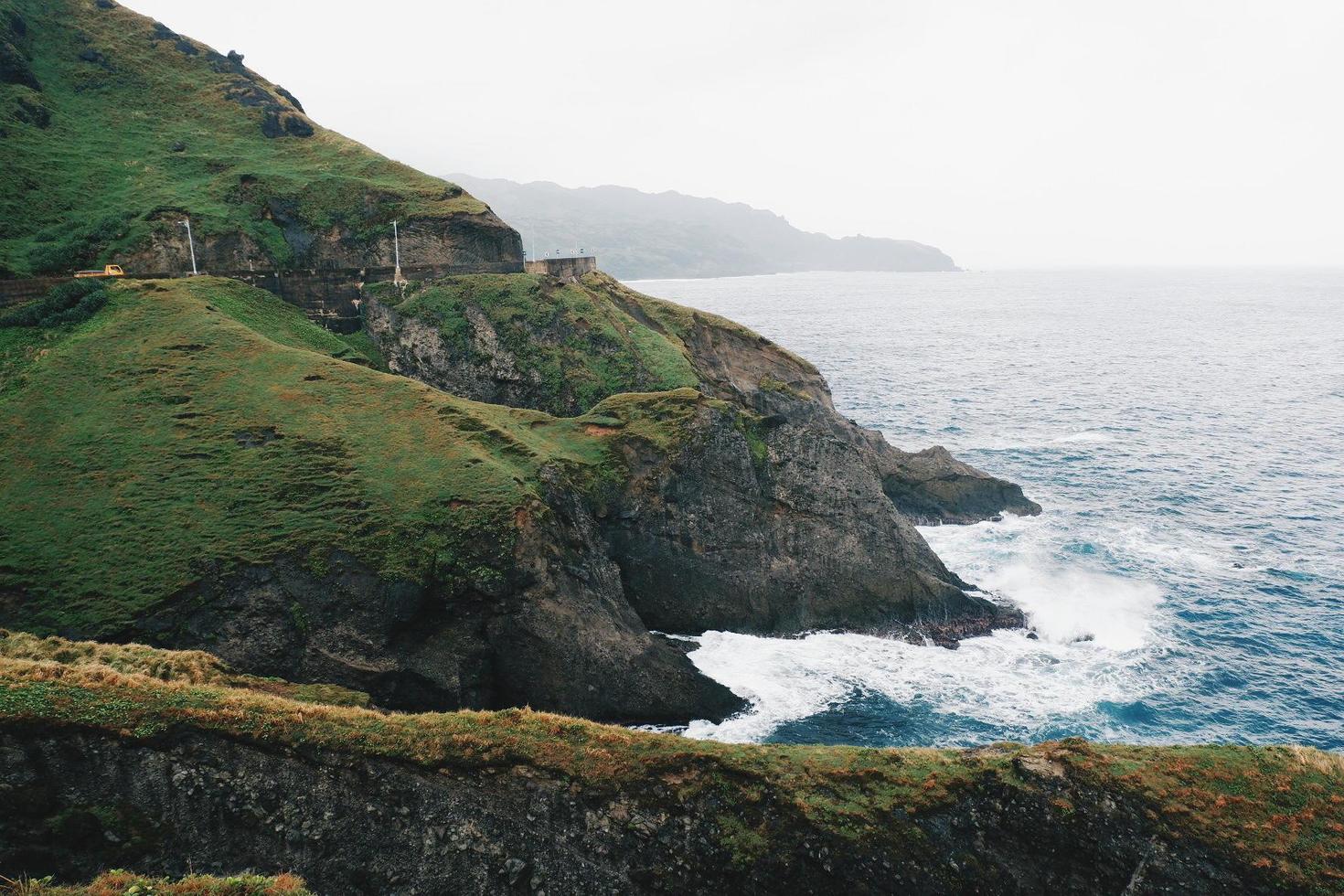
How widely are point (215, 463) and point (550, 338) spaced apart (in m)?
24.7

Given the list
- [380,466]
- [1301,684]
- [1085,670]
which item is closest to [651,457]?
[380,466]

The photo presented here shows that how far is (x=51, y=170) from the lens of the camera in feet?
163

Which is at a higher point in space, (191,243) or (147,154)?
(147,154)

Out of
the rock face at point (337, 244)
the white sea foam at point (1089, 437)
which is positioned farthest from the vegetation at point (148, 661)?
the white sea foam at point (1089, 437)

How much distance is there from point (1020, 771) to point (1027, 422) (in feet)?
245

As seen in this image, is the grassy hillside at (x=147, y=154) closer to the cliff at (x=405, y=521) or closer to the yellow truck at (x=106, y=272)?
the yellow truck at (x=106, y=272)

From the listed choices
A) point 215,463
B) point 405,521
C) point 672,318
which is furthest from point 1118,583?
point 215,463

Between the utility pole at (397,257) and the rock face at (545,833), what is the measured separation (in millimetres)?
41334

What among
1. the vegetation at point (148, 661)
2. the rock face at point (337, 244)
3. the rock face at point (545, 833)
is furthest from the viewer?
the rock face at point (337, 244)

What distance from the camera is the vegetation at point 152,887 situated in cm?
1208

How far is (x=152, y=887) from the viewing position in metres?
12.6

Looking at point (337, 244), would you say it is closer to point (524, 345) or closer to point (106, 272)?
point (106, 272)

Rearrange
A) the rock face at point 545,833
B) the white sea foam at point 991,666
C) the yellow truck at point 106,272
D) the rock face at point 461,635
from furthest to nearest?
the yellow truck at point 106,272 < the white sea foam at point 991,666 < the rock face at point 461,635 < the rock face at point 545,833

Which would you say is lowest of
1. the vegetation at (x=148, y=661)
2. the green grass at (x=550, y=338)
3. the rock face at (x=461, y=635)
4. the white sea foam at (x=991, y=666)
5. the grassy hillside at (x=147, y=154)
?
the white sea foam at (x=991, y=666)
